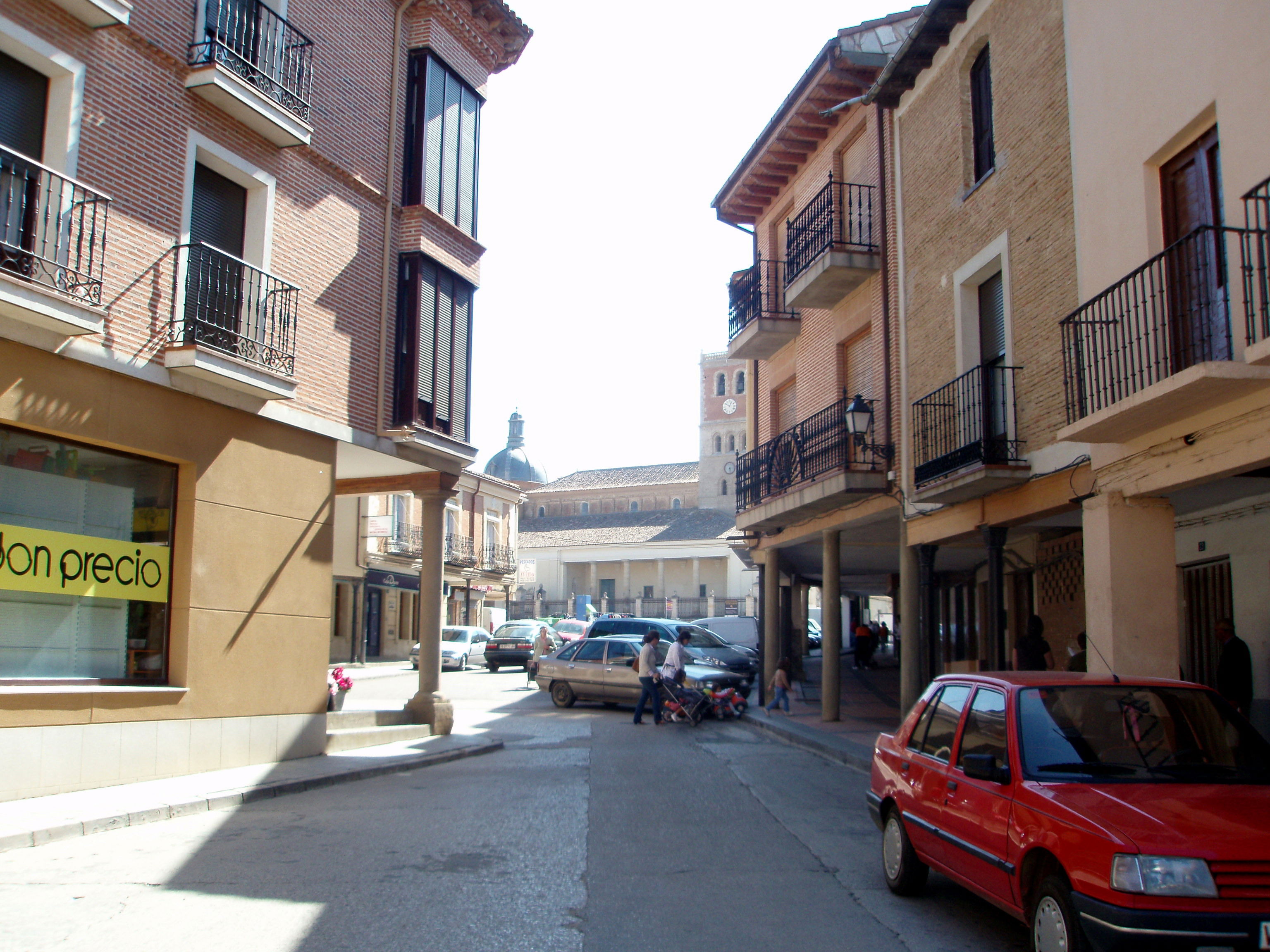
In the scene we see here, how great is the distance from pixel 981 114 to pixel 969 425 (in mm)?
3951

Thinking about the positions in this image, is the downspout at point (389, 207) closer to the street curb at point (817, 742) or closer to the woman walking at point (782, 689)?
the street curb at point (817, 742)

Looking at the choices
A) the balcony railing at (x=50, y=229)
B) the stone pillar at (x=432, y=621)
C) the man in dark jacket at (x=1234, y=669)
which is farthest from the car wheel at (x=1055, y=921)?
the stone pillar at (x=432, y=621)

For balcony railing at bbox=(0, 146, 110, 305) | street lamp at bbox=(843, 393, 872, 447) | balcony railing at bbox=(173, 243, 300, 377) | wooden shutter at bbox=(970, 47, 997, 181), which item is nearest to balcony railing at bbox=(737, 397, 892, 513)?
street lamp at bbox=(843, 393, 872, 447)

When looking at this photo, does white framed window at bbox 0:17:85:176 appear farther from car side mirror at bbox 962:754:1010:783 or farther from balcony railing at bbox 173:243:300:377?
car side mirror at bbox 962:754:1010:783

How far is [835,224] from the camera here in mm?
17453

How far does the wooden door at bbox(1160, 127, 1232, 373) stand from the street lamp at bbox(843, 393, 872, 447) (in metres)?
6.35

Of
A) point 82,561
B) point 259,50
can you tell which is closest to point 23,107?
point 259,50

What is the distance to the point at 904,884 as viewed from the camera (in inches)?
261

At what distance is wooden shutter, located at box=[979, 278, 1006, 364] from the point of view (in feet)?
42.5

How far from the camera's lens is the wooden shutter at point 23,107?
9.70 meters

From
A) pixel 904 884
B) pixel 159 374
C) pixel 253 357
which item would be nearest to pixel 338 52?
pixel 253 357

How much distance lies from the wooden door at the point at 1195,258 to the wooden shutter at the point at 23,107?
9.84 m

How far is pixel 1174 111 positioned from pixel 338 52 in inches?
399

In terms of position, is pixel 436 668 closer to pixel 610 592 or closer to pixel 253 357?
pixel 253 357
